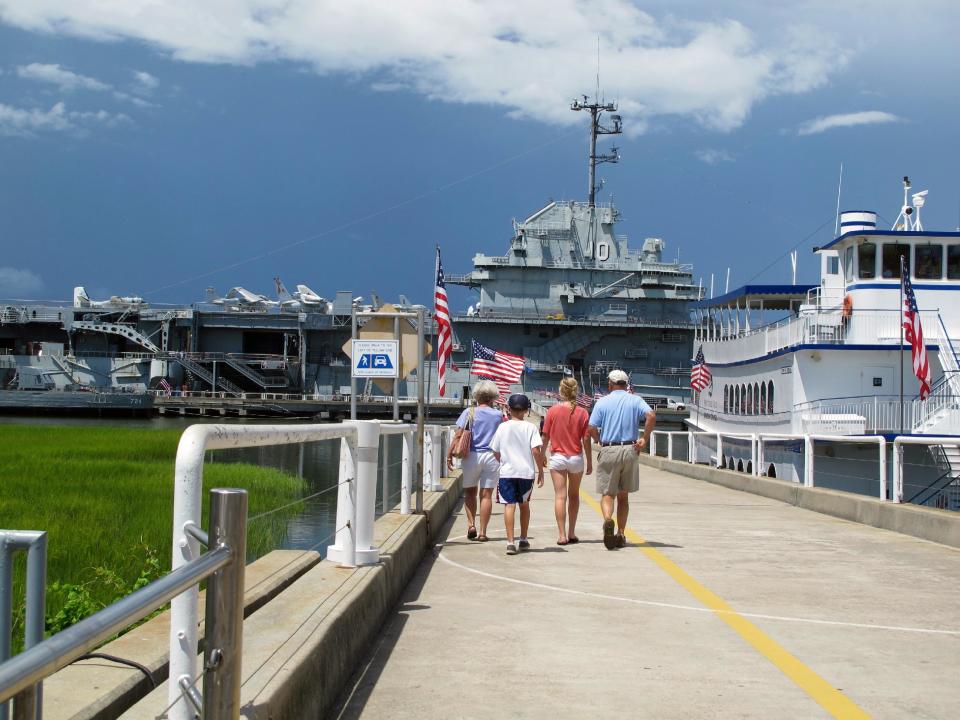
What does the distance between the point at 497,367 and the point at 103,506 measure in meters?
21.6

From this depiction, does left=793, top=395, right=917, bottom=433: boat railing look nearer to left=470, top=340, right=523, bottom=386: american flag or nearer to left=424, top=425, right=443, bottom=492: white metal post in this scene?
left=470, top=340, right=523, bottom=386: american flag

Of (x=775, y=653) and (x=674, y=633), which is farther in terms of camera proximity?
(x=674, y=633)

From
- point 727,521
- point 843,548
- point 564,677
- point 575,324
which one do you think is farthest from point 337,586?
point 575,324

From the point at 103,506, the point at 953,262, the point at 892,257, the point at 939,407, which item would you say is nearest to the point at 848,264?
the point at 892,257

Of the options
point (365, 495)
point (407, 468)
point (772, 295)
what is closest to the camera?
point (365, 495)

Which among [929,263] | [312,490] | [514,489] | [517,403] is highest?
[929,263]

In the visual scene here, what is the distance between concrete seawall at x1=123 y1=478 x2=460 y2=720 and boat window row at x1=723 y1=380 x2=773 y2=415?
2296cm

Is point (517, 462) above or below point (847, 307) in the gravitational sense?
below

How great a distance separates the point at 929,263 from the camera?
25.7 meters

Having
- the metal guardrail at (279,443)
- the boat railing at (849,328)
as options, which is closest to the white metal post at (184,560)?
the metal guardrail at (279,443)

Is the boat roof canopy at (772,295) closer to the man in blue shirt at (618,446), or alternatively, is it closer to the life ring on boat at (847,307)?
the life ring on boat at (847,307)

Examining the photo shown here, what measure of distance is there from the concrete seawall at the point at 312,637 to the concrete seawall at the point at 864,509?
248 inches

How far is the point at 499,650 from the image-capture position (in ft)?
19.0

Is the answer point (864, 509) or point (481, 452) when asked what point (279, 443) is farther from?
point (864, 509)
